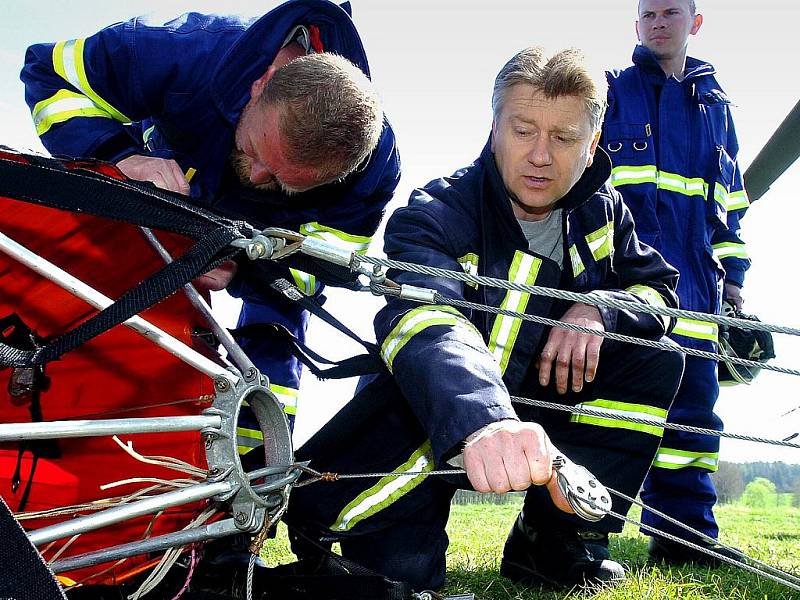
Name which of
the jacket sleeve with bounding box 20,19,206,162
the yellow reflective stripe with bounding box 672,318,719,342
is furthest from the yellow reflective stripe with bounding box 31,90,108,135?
the yellow reflective stripe with bounding box 672,318,719,342

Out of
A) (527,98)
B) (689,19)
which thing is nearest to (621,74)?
(689,19)

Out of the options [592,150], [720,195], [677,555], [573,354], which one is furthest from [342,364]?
[720,195]

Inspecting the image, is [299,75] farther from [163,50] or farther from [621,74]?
[621,74]

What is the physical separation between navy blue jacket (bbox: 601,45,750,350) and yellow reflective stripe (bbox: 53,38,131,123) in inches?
81.5

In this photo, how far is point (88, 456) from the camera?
1.89 m

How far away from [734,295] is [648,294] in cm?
165

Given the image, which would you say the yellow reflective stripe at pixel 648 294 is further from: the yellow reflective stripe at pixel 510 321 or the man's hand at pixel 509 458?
the man's hand at pixel 509 458

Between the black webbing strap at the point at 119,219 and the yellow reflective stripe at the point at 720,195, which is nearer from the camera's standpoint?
the black webbing strap at the point at 119,219

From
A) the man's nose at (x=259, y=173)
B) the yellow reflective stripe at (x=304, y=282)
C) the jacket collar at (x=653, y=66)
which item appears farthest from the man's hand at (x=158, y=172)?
the jacket collar at (x=653, y=66)

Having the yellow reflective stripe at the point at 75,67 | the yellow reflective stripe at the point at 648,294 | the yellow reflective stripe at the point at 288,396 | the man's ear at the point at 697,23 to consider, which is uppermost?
the man's ear at the point at 697,23

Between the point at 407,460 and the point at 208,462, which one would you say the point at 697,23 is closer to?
the point at 407,460

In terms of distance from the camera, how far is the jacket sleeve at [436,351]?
5.24 feet

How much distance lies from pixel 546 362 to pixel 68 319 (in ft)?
3.87

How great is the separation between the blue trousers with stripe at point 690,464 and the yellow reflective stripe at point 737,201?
2.83 feet
